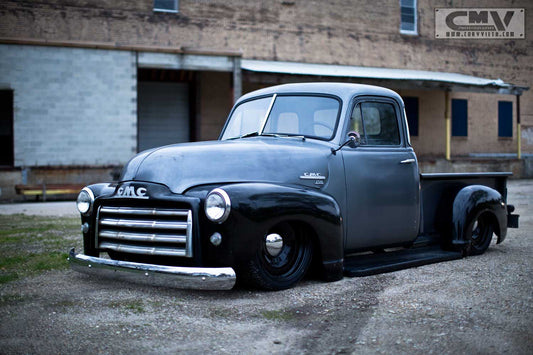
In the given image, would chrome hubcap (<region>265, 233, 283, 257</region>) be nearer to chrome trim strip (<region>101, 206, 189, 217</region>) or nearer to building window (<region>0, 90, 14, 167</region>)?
chrome trim strip (<region>101, 206, 189, 217</region>)

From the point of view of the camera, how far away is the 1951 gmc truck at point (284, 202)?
14.0 ft

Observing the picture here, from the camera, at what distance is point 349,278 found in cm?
522

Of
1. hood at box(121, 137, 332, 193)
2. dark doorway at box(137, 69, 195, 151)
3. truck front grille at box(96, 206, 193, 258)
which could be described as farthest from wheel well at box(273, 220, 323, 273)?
dark doorway at box(137, 69, 195, 151)

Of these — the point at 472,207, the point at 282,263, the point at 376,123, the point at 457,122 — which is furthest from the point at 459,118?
the point at 282,263

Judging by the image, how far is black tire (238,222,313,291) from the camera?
4.43 m

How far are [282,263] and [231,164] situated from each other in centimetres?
90

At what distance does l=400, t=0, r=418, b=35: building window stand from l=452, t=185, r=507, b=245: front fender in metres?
19.3

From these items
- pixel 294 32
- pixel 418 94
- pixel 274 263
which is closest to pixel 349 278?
pixel 274 263

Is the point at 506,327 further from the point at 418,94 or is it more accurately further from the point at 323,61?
the point at 418,94

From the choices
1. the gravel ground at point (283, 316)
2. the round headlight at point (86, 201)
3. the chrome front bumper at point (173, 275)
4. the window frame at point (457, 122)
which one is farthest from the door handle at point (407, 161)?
the window frame at point (457, 122)

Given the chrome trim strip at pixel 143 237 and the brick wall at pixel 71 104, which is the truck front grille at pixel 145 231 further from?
the brick wall at pixel 71 104

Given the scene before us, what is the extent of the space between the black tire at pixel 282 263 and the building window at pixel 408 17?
70.5ft

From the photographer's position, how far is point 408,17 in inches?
976

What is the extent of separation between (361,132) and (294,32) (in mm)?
17404
